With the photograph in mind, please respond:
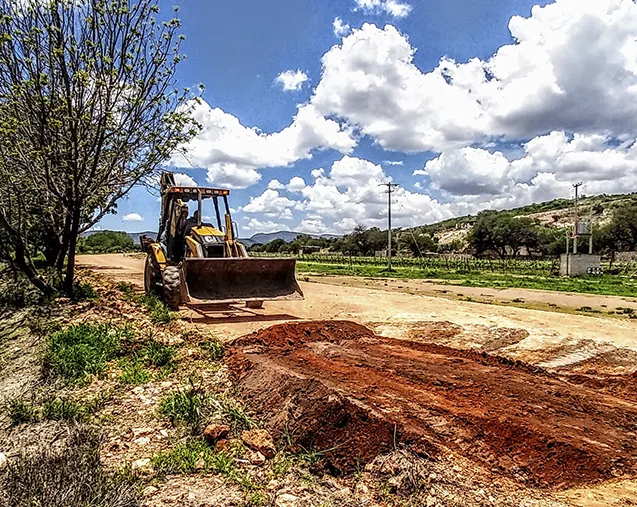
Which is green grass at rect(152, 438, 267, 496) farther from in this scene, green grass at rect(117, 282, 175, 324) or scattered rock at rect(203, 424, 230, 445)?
green grass at rect(117, 282, 175, 324)

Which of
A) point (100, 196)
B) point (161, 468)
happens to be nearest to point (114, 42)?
point (100, 196)

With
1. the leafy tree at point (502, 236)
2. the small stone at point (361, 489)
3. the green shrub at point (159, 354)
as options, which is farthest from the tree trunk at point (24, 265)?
the leafy tree at point (502, 236)

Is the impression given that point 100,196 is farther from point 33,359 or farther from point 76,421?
point 76,421

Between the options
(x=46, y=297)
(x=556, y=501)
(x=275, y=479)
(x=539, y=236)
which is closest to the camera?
(x=556, y=501)

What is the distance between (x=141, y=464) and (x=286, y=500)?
1.32 meters

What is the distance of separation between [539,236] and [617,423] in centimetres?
7141

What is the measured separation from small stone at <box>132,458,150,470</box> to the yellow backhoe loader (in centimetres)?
522

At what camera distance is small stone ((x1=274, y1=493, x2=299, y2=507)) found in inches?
139

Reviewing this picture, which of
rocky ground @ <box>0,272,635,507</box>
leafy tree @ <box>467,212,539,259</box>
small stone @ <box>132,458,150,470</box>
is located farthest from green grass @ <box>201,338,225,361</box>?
leafy tree @ <box>467,212,539,259</box>

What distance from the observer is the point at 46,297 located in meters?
11.6

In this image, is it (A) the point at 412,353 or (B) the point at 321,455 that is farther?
(A) the point at 412,353

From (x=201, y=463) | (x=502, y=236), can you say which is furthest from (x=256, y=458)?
(x=502, y=236)

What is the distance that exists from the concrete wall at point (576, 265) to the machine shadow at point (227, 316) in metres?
31.9

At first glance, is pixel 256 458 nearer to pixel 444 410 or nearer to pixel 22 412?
pixel 444 410
